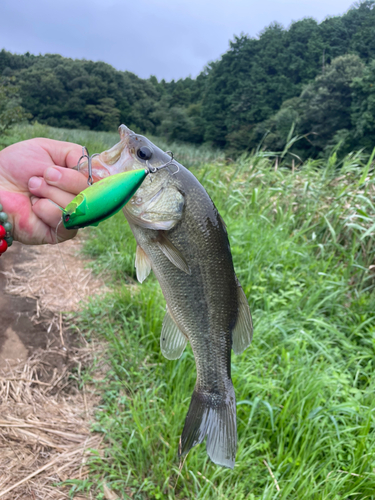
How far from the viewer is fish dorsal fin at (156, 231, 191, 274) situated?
86cm

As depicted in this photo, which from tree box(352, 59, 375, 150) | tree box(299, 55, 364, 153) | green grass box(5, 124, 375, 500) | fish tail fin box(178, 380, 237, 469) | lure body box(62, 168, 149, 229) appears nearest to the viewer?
lure body box(62, 168, 149, 229)

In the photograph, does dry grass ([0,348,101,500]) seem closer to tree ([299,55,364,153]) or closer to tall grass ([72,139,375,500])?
tall grass ([72,139,375,500])

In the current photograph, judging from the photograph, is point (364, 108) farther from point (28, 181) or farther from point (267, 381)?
point (28, 181)

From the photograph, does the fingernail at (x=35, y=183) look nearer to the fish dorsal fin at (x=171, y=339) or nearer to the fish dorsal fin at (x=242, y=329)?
the fish dorsal fin at (x=171, y=339)

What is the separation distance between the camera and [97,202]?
0.67m

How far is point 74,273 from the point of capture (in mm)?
3588

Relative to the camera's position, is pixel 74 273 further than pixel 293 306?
Yes

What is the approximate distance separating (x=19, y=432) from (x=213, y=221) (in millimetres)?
1955

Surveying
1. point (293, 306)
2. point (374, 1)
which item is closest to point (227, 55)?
point (374, 1)

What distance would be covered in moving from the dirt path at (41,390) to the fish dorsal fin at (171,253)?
5.20 feet

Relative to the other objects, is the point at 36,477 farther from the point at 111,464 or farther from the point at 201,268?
the point at 201,268

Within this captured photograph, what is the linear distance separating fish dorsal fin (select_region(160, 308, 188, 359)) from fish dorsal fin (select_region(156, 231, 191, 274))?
185 mm

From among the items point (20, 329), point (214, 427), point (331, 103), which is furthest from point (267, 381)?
point (331, 103)

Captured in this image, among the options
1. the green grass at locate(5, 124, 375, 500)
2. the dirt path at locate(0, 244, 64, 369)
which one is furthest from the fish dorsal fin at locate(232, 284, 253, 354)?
the dirt path at locate(0, 244, 64, 369)
